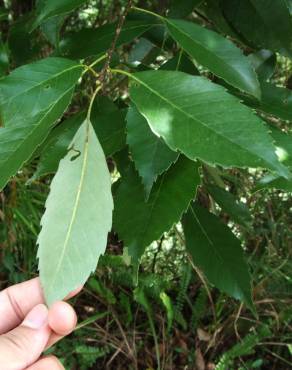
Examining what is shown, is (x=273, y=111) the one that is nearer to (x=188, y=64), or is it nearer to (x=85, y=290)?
(x=188, y=64)

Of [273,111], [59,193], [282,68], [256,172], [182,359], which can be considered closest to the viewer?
[59,193]

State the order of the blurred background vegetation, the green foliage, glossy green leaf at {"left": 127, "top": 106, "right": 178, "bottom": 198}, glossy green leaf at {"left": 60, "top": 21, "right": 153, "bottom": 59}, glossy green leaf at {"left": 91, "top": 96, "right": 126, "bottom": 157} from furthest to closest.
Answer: the blurred background vegetation, the green foliage, glossy green leaf at {"left": 60, "top": 21, "right": 153, "bottom": 59}, glossy green leaf at {"left": 91, "top": 96, "right": 126, "bottom": 157}, glossy green leaf at {"left": 127, "top": 106, "right": 178, "bottom": 198}

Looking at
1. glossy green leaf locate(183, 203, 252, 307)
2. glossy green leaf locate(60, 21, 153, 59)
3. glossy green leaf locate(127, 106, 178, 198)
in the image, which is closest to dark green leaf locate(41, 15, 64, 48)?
glossy green leaf locate(60, 21, 153, 59)

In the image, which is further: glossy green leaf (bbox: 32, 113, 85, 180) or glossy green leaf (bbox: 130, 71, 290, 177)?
glossy green leaf (bbox: 32, 113, 85, 180)

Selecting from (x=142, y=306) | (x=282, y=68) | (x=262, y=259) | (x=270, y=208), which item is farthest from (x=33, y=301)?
(x=282, y=68)

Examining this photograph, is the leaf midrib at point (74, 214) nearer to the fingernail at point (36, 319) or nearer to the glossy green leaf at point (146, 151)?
the glossy green leaf at point (146, 151)

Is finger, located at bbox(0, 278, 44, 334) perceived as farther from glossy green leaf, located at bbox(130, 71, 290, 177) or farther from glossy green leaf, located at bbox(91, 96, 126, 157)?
glossy green leaf, located at bbox(130, 71, 290, 177)
